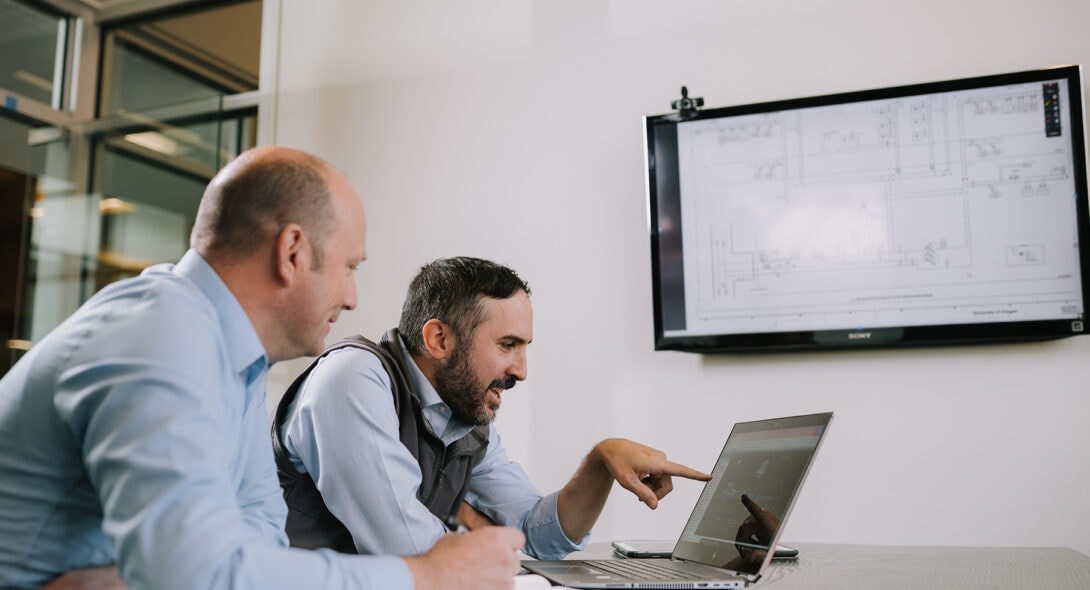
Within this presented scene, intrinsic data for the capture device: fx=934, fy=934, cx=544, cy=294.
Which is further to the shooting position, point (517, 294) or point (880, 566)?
point (517, 294)

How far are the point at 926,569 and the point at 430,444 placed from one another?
838 millimetres

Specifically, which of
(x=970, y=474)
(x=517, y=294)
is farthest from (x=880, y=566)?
(x=970, y=474)

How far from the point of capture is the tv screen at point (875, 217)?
89.7 inches

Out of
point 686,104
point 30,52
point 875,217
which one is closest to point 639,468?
point 875,217

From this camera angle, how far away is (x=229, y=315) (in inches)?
39.5

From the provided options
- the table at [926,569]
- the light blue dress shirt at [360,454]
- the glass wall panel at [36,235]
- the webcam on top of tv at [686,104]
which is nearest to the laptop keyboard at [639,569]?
the table at [926,569]

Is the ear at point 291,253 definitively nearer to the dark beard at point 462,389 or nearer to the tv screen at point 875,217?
the dark beard at point 462,389

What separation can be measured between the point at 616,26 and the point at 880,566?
1860mm

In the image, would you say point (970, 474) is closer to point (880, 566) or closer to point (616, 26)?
point (880, 566)

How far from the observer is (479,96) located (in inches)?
118

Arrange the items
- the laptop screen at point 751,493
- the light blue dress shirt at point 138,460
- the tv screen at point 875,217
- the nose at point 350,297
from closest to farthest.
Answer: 1. the light blue dress shirt at point 138,460
2. the nose at point 350,297
3. the laptop screen at point 751,493
4. the tv screen at point 875,217

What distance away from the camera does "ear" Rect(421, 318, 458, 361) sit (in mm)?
1821

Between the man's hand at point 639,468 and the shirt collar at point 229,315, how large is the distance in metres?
0.77

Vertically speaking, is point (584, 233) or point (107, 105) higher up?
point (107, 105)
